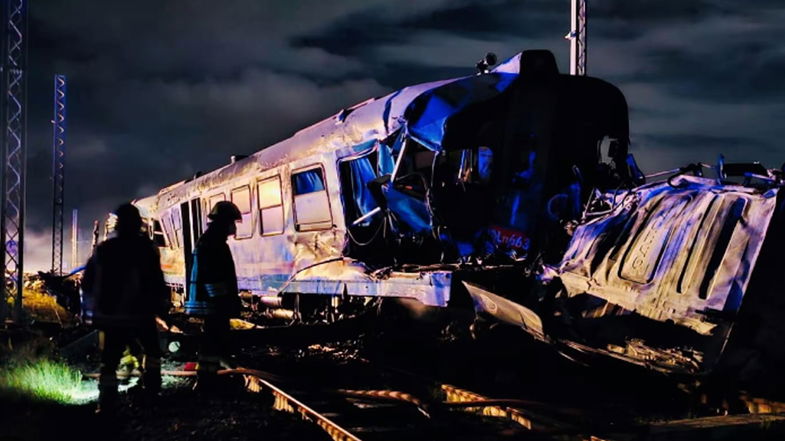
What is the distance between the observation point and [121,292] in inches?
229

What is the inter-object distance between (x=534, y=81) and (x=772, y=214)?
3.68 m

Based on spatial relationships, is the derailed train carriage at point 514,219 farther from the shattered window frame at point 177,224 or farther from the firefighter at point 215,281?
the shattered window frame at point 177,224

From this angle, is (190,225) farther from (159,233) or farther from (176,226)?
(159,233)

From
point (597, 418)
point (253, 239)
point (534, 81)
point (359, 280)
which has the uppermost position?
Result: point (534, 81)

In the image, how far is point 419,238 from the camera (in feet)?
27.9

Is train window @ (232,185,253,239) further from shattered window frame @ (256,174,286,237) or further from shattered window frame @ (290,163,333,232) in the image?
shattered window frame @ (290,163,333,232)

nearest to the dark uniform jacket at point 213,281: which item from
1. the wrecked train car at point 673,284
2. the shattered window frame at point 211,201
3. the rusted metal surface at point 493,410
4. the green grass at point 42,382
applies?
the green grass at point 42,382

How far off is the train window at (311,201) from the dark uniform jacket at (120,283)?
3.82m

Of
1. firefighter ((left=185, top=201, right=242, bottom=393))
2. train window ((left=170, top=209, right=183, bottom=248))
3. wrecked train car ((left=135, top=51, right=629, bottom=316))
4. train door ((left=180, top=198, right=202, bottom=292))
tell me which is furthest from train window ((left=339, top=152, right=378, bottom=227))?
train window ((left=170, top=209, right=183, bottom=248))

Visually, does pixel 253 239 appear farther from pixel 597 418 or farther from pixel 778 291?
pixel 778 291

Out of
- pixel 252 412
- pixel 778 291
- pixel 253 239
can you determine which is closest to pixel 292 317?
pixel 253 239

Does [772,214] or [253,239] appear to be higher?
[253,239]

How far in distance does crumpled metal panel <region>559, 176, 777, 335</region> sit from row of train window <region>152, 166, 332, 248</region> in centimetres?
389

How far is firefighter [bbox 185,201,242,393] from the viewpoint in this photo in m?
6.56
